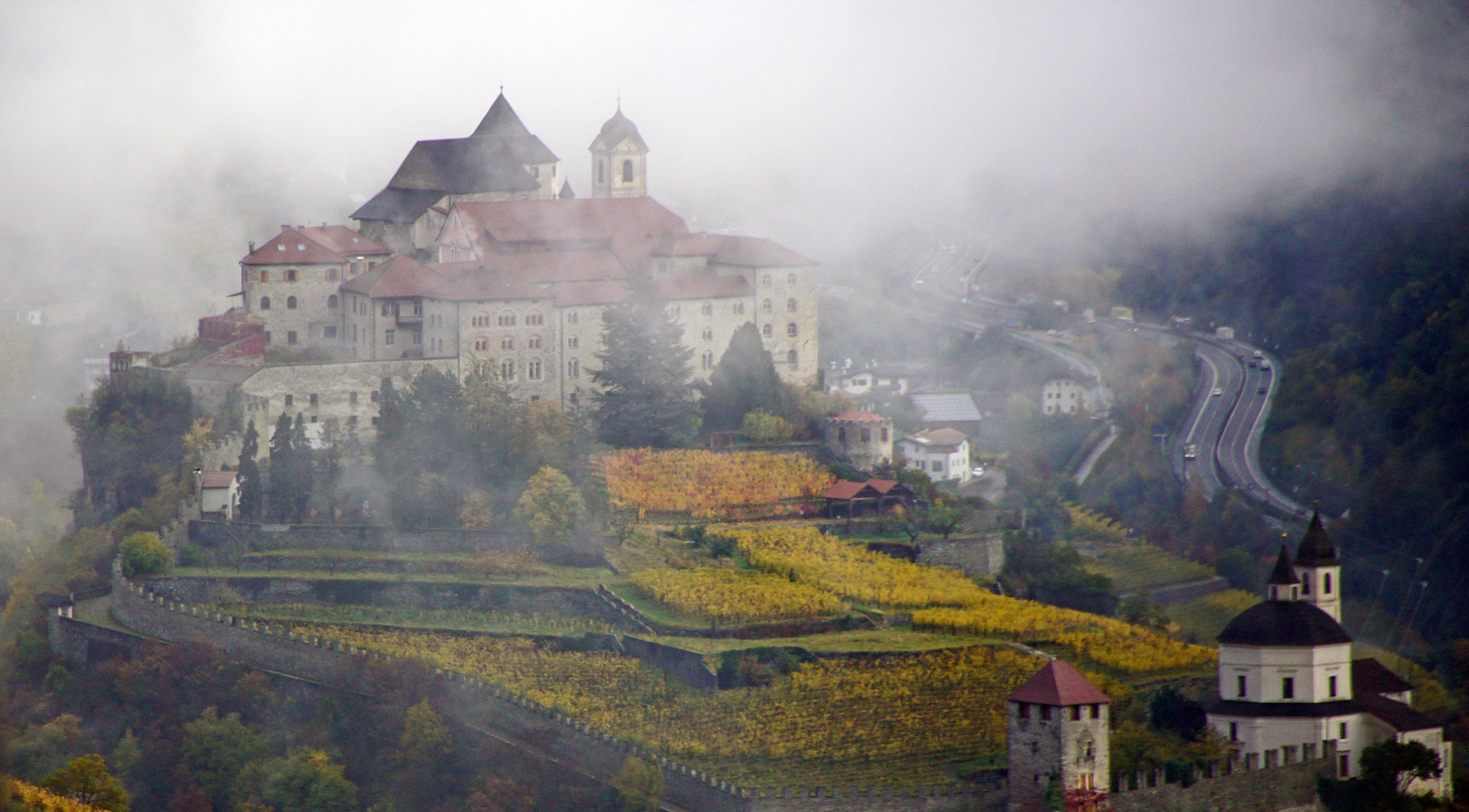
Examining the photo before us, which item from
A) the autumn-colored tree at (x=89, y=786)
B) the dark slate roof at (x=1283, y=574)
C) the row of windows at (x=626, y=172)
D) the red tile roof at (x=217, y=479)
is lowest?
the autumn-colored tree at (x=89, y=786)

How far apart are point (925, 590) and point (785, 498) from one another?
602cm

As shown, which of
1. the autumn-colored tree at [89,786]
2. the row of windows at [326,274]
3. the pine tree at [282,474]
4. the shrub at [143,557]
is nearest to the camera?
the autumn-colored tree at [89,786]

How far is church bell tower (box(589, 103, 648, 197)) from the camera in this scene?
212 feet

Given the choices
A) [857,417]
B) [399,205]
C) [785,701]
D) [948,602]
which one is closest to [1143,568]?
[857,417]

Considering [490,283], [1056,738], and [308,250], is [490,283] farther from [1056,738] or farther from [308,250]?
[1056,738]

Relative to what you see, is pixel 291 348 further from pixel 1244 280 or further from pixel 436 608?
pixel 1244 280

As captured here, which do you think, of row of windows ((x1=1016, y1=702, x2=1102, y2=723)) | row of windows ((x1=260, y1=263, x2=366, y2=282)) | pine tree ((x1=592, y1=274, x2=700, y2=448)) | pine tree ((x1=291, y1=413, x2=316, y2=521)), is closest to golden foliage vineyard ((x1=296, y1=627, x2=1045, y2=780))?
row of windows ((x1=1016, y1=702, x2=1102, y2=723))

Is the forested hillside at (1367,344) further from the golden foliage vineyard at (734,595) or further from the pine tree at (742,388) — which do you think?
the golden foliage vineyard at (734,595)

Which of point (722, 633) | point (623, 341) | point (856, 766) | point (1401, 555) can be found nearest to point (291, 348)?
point (623, 341)

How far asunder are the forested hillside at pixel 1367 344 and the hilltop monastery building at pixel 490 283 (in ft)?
51.8

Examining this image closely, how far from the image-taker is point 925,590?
Answer: 4969cm

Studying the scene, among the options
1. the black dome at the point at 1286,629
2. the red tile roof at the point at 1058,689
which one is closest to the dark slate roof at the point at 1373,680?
the black dome at the point at 1286,629

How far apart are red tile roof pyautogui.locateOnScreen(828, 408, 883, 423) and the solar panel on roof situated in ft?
54.4

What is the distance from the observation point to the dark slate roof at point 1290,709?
4178 cm
